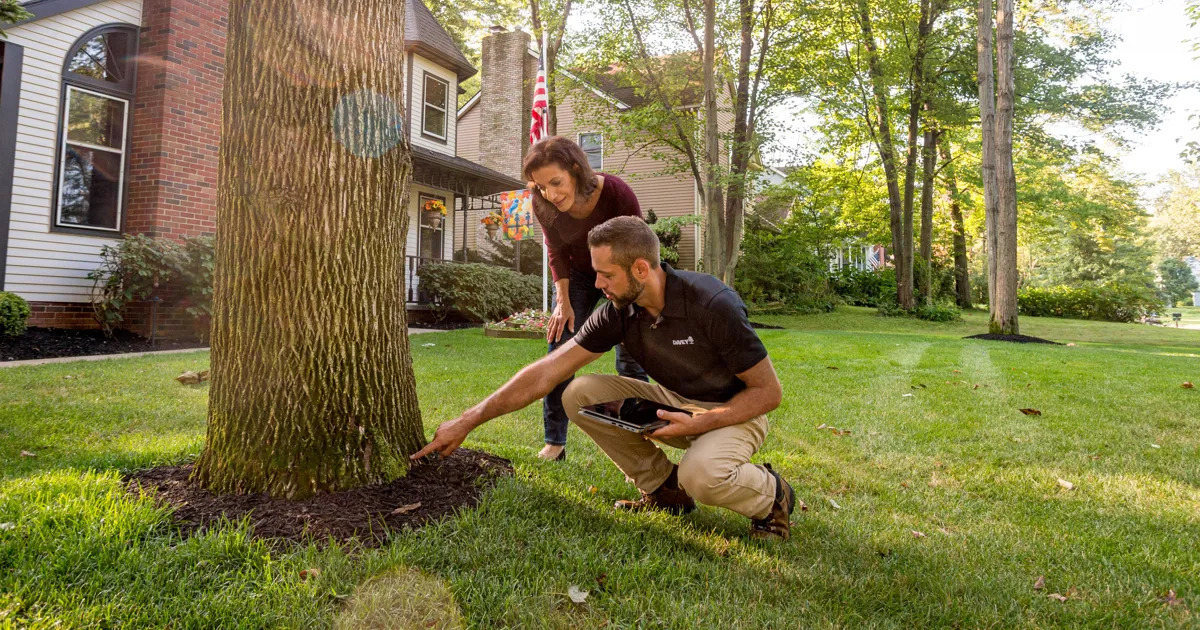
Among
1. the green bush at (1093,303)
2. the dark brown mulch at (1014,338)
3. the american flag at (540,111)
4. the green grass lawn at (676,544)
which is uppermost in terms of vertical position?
the american flag at (540,111)

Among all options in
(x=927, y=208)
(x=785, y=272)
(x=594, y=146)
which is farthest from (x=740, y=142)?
(x=927, y=208)

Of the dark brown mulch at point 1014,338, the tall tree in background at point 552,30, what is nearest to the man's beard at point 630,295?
the dark brown mulch at point 1014,338

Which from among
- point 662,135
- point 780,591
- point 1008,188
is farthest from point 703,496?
point 662,135

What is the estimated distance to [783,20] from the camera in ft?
57.1

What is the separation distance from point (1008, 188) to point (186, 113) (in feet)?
45.9

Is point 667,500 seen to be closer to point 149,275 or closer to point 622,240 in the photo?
point 622,240

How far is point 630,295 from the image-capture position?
2525mm

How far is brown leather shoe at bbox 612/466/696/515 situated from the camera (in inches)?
112

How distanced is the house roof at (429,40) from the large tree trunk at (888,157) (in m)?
11.7

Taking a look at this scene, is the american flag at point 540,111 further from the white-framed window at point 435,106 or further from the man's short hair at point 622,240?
the man's short hair at point 622,240

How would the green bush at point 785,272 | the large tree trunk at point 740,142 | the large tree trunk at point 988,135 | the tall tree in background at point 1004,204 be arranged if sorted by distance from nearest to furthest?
the tall tree in background at point 1004,204, the large tree trunk at point 988,135, the large tree trunk at point 740,142, the green bush at point 785,272

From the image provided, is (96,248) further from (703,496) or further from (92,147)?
(703,496)

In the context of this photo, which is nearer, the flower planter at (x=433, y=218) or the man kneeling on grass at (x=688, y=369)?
the man kneeling on grass at (x=688, y=369)

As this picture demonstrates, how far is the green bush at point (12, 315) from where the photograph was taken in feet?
23.3
